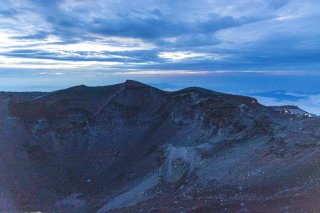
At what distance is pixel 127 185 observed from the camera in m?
30.4

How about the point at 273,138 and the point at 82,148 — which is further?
the point at 82,148

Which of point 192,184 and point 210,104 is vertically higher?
point 210,104

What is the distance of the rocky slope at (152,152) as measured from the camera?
63.5 ft

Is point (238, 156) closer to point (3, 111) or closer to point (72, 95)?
point (72, 95)

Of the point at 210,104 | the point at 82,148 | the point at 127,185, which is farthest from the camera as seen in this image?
the point at 82,148

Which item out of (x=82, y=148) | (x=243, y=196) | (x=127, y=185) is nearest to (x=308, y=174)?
(x=243, y=196)

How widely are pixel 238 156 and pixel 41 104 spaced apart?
2041 centimetres

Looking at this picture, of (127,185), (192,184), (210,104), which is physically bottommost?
(127,185)

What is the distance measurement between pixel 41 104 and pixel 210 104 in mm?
15083

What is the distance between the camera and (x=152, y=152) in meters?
34.0

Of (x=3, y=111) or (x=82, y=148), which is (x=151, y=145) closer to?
(x=82, y=148)

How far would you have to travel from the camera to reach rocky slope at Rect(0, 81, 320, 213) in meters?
19.4

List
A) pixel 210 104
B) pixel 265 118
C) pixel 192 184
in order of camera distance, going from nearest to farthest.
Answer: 1. pixel 192 184
2. pixel 265 118
3. pixel 210 104

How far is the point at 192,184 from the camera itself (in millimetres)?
22438
